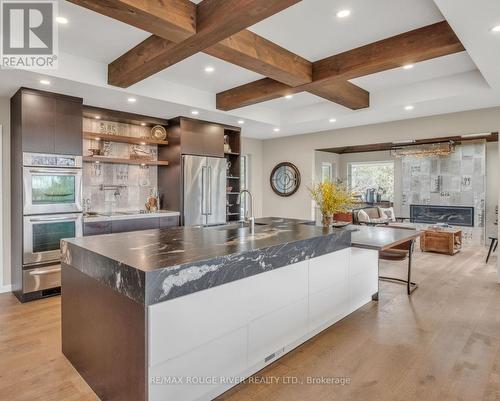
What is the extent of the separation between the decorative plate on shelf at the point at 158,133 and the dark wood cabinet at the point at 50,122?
1384mm

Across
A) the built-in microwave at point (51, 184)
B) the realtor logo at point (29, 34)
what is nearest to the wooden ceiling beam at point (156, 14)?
the realtor logo at point (29, 34)

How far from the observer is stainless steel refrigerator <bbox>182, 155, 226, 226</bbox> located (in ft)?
17.3

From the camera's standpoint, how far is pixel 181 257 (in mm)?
1822

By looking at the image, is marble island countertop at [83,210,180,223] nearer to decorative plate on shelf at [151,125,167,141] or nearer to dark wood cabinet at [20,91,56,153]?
dark wood cabinet at [20,91,56,153]

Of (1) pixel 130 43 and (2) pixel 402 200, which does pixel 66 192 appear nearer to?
(1) pixel 130 43

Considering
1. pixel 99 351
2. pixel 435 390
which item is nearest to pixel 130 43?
pixel 99 351

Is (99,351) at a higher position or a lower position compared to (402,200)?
lower

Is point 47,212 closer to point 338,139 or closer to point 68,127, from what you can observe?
point 68,127

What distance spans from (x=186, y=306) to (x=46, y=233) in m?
3.02

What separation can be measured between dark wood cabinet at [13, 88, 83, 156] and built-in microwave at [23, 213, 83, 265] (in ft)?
2.65

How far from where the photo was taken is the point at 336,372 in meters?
2.26

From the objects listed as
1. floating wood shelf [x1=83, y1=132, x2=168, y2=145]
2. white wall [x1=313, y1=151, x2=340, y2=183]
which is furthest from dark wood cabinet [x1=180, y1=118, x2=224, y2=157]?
white wall [x1=313, y1=151, x2=340, y2=183]

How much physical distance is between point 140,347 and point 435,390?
188cm

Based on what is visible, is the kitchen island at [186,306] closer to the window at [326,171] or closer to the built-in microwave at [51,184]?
the built-in microwave at [51,184]
